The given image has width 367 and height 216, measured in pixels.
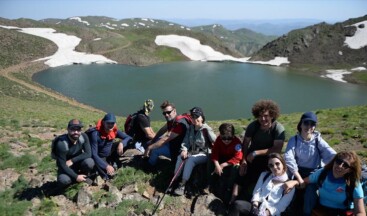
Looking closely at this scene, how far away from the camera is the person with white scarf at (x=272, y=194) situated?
242 inches

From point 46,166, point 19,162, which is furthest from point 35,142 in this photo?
point 46,166

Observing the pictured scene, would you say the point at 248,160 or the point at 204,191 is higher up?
Answer: the point at 248,160

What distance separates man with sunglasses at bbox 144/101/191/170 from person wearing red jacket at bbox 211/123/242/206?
3.55 ft

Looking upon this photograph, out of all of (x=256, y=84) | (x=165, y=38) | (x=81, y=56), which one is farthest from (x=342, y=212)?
(x=165, y=38)

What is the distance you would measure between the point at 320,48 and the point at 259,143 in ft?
284

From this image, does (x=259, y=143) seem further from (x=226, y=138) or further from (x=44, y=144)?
(x=44, y=144)

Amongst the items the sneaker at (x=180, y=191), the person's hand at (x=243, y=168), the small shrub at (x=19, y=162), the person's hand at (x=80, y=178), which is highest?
the person's hand at (x=243, y=168)

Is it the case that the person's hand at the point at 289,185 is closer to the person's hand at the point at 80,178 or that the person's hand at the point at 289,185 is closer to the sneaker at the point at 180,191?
the sneaker at the point at 180,191

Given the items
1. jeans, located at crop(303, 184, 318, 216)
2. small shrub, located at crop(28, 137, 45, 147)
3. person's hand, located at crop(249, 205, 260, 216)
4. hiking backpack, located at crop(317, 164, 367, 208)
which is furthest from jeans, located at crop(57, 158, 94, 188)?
hiking backpack, located at crop(317, 164, 367, 208)

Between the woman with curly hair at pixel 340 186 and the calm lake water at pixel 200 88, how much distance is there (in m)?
28.9

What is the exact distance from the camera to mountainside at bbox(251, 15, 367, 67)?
78.7 metres

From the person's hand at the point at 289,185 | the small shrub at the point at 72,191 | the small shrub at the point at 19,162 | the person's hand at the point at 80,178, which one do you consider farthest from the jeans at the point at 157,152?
the small shrub at the point at 19,162

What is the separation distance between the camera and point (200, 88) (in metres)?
50.9

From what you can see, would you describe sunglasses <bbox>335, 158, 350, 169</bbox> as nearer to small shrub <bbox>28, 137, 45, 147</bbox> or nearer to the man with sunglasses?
the man with sunglasses
